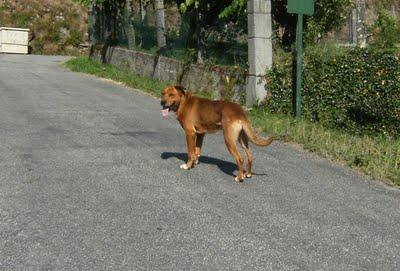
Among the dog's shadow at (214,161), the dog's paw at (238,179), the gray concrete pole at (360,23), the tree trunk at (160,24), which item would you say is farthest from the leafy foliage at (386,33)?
the tree trunk at (160,24)

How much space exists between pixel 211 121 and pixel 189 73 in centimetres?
833

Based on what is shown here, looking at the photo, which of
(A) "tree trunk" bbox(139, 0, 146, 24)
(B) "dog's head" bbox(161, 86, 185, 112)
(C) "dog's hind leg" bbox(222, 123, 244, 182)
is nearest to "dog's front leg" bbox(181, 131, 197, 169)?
(B) "dog's head" bbox(161, 86, 185, 112)

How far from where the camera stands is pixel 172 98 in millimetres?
7465

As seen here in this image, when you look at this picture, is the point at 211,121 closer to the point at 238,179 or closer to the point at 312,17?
the point at 238,179

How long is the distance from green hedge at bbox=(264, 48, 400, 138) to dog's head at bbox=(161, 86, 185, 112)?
4.87 meters

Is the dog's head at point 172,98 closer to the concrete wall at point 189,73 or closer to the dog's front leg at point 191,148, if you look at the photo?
the dog's front leg at point 191,148

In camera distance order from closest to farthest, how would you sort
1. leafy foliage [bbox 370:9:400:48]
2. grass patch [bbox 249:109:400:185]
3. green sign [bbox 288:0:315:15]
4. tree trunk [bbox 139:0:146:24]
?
grass patch [bbox 249:109:400:185]
green sign [bbox 288:0:315:15]
leafy foliage [bbox 370:9:400:48]
tree trunk [bbox 139:0:146:24]

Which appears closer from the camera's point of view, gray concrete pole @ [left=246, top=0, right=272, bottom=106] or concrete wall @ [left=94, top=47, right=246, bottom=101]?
gray concrete pole @ [left=246, top=0, right=272, bottom=106]

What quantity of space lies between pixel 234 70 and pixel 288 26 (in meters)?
2.72

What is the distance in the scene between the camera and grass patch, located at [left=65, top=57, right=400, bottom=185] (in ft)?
27.6

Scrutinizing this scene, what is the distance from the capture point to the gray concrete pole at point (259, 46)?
494 inches

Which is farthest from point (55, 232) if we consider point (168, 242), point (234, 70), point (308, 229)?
point (234, 70)

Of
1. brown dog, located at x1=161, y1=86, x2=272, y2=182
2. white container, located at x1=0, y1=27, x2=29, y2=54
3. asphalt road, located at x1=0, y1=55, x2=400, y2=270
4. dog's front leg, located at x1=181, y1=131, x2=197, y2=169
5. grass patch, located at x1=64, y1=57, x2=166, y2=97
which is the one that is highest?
white container, located at x1=0, y1=27, x2=29, y2=54

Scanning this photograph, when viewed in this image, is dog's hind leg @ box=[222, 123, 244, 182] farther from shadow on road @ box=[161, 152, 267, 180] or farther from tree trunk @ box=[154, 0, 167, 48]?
tree trunk @ box=[154, 0, 167, 48]
